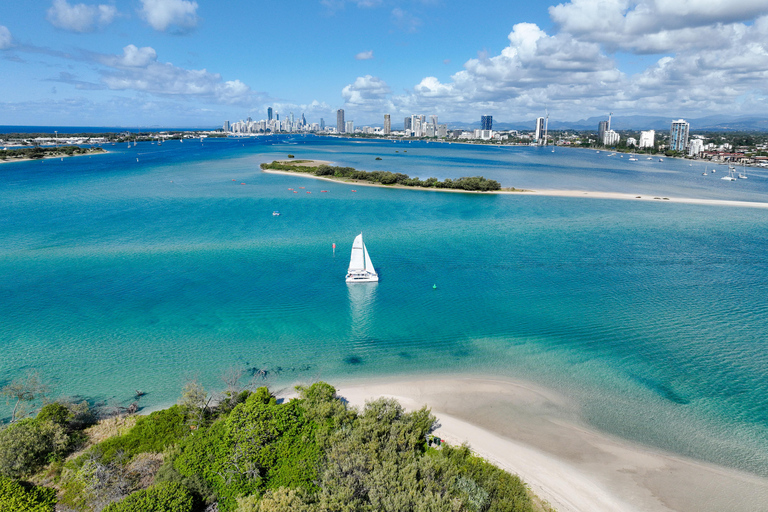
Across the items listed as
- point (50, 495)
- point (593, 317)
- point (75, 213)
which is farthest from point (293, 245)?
point (75, 213)

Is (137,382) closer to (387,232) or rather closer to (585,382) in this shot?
(585,382)

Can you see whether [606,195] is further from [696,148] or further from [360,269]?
[696,148]

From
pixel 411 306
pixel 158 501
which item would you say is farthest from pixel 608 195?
pixel 158 501

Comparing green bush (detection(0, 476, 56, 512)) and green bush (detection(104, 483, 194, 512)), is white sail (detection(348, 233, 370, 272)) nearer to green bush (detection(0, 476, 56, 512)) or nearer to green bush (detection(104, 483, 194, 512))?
green bush (detection(104, 483, 194, 512))

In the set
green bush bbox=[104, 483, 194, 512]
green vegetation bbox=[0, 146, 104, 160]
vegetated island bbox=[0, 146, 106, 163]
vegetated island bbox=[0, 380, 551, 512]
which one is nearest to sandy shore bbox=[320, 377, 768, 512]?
vegetated island bbox=[0, 380, 551, 512]

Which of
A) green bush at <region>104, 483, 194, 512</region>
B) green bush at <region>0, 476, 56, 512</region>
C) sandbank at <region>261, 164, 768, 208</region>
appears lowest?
green bush at <region>0, 476, 56, 512</region>

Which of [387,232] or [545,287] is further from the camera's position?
[387,232]
